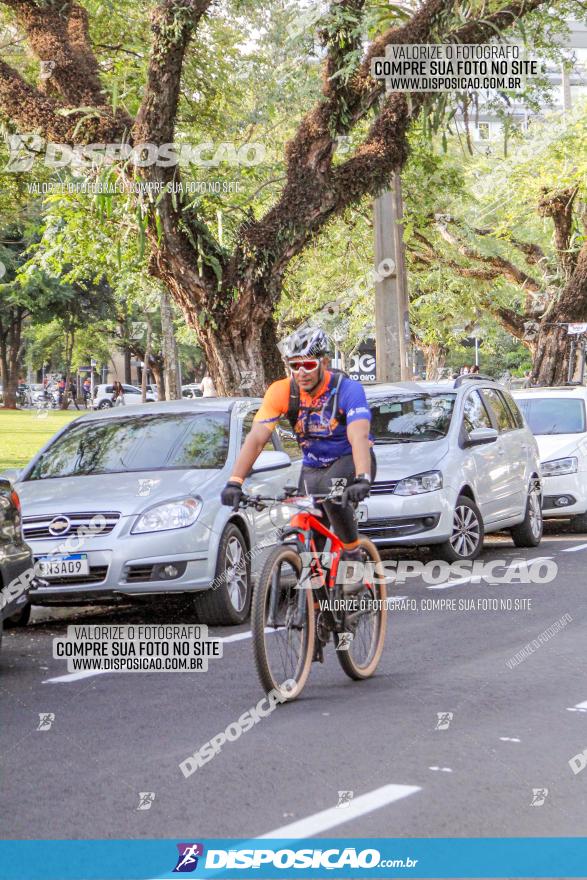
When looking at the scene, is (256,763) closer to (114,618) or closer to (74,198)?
(114,618)

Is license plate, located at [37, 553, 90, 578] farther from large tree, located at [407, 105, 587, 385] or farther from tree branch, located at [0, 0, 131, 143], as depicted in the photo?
large tree, located at [407, 105, 587, 385]

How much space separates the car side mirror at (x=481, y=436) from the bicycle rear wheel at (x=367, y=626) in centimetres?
520

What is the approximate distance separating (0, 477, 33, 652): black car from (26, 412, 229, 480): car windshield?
6.19 ft

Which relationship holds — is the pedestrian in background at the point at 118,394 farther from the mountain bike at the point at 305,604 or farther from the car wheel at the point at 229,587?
the mountain bike at the point at 305,604

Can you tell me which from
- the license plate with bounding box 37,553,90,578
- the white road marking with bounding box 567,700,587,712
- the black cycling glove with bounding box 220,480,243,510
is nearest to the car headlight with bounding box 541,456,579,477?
the license plate with bounding box 37,553,90,578

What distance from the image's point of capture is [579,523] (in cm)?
1619

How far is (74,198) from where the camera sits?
1758 centimetres

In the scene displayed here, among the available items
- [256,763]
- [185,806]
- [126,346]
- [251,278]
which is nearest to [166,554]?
[256,763]

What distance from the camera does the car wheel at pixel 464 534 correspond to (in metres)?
12.4

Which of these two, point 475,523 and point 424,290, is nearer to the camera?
point 475,523

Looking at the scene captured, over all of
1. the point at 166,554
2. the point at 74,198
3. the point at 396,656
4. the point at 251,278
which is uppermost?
the point at 74,198

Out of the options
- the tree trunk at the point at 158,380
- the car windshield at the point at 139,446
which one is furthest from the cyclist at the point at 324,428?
the tree trunk at the point at 158,380

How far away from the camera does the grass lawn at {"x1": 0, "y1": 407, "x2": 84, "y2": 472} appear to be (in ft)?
80.9

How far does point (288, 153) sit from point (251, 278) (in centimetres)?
161
